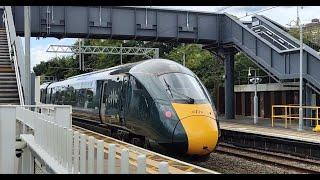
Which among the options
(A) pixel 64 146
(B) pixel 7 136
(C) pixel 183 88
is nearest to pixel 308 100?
(C) pixel 183 88

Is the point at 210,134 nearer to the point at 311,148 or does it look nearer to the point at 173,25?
the point at 311,148

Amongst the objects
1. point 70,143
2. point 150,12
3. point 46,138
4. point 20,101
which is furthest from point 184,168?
point 150,12

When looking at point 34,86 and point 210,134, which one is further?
point 34,86

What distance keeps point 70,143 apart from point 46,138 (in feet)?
6.37

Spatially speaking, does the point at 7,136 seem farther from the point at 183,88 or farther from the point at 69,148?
the point at 183,88

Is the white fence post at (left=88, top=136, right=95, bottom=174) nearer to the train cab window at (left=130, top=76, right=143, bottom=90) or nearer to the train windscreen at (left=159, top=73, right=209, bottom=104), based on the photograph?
the train windscreen at (left=159, top=73, right=209, bottom=104)

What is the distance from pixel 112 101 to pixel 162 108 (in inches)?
166

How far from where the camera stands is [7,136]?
359 inches

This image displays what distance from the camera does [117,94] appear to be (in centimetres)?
1625

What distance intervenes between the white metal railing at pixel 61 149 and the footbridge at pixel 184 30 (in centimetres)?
1758

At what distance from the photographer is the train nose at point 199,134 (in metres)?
12.5

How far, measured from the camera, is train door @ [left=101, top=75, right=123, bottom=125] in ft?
52.3

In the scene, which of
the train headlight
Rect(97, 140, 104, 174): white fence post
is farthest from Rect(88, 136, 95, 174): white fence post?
the train headlight

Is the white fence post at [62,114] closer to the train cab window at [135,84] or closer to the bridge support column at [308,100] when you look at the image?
the train cab window at [135,84]
